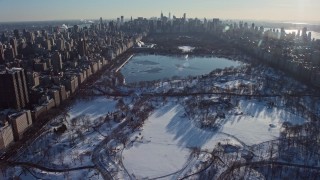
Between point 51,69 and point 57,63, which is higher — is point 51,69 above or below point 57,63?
below

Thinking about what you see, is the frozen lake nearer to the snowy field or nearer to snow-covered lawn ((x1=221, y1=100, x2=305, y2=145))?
the snowy field

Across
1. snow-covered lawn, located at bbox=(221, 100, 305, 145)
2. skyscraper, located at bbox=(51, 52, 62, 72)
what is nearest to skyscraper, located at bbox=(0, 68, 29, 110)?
skyscraper, located at bbox=(51, 52, 62, 72)

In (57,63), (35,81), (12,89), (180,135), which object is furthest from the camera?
(57,63)

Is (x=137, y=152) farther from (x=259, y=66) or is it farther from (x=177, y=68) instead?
(x=259, y=66)

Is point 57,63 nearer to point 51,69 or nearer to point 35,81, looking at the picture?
point 51,69

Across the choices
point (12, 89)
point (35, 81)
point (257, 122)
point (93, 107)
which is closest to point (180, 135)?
point (257, 122)

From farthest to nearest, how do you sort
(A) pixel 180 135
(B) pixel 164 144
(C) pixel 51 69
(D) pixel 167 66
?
(D) pixel 167 66
(C) pixel 51 69
(A) pixel 180 135
(B) pixel 164 144

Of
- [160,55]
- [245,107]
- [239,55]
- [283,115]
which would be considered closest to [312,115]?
[283,115]
